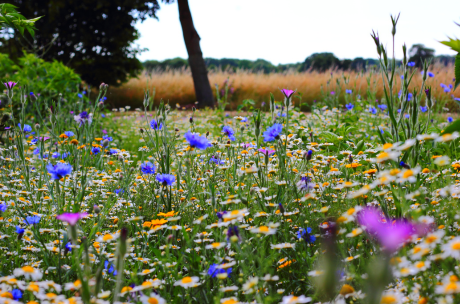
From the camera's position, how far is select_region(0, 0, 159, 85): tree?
13820 millimetres

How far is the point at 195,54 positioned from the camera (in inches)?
460

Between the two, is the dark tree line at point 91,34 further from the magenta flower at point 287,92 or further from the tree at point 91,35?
the magenta flower at point 287,92

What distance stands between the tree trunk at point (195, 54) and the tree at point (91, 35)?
2.82 meters

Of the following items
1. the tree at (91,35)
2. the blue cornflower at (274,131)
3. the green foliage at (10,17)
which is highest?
the tree at (91,35)

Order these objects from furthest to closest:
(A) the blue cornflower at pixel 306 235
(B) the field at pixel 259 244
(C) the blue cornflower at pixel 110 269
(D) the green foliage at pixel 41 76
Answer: (D) the green foliage at pixel 41 76
(A) the blue cornflower at pixel 306 235
(C) the blue cornflower at pixel 110 269
(B) the field at pixel 259 244

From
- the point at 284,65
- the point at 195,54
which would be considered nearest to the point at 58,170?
the point at 195,54

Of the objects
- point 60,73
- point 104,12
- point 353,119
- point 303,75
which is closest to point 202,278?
point 353,119

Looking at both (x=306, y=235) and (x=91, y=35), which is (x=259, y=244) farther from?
(x=91, y=35)

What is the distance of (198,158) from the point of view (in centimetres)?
308

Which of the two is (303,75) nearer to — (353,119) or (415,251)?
(353,119)

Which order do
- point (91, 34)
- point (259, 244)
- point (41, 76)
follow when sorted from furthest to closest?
point (91, 34) → point (41, 76) → point (259, 244)

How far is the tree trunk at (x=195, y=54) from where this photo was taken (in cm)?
1148

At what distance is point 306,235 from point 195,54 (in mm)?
10774

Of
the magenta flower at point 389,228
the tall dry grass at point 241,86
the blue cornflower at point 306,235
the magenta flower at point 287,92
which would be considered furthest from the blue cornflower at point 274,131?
the tall dry grass at point 241,86
